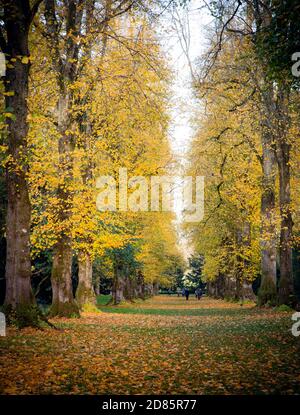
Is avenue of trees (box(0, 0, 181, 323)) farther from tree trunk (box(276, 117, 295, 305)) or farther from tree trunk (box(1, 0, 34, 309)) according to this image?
tree trunk (box(276, 117, 295, 305))

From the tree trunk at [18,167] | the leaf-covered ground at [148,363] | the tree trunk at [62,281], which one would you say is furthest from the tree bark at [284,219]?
the tree trunk at [18,167]

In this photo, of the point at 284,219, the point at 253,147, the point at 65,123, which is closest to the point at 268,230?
the point at 284,219

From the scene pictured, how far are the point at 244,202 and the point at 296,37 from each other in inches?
866

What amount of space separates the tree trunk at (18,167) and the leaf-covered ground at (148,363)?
1345 mm

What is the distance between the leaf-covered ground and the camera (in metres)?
6.57

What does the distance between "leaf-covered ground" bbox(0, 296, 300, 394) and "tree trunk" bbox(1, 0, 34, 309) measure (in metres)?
1.34

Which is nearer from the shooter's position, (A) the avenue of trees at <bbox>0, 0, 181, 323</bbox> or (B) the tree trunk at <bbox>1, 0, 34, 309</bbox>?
(B) the tree trunk at <bbox>1, 0, 34, 309</bbox>

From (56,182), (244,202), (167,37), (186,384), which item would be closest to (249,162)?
(244,202)

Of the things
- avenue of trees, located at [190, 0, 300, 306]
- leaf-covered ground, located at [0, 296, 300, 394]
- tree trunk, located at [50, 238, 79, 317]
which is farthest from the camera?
avenue of trees, located at [190, 0, 300, 306]

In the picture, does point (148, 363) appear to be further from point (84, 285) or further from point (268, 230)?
point (84, 285)

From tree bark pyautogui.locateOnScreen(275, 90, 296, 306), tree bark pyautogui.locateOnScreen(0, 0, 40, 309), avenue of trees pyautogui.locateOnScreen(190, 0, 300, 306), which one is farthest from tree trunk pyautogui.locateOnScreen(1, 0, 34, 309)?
tree bark pyautogui.locateOnScreen(275, 90, 296, 306)

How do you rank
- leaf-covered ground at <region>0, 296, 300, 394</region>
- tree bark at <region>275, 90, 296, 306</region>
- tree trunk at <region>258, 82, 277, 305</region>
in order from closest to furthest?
1. leaf-covered ground at <region>0, 296, 300, 394</region>
2. tree bark at <region>275, 90, 296, 306</region>
3. tree trunk at <region>258, 82, 277, 305</region>

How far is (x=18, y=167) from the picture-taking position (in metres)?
12.1

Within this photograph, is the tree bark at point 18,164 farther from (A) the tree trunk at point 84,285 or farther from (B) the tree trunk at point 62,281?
(A) the tree trunk at point 84,285
